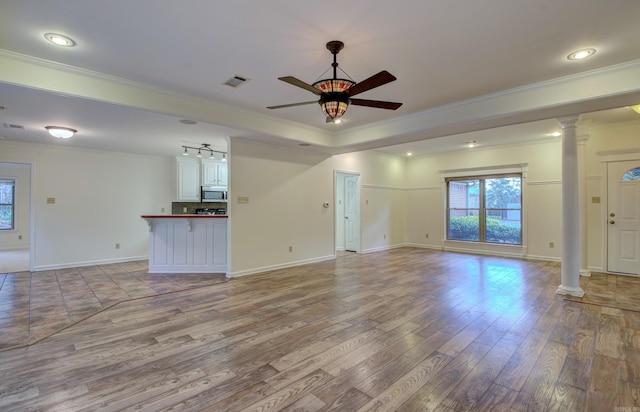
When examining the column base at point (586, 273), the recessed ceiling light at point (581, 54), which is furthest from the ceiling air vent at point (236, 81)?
the column base at point (586, 273)

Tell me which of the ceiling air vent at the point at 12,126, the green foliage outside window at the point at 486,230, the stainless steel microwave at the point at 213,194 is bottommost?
the green foliage outside window at the point at 486,230

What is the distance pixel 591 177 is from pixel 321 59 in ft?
19.5

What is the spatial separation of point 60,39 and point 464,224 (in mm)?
8767

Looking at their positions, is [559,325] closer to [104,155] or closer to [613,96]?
[613,96]

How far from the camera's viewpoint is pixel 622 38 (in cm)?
272

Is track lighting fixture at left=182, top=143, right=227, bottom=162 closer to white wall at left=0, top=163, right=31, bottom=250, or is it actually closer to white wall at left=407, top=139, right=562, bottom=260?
white wall at left=407, top=139, right=562, bottom=260

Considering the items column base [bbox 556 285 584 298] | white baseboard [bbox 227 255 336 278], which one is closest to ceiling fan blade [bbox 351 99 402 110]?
column base [bbox 556 285 584 298]

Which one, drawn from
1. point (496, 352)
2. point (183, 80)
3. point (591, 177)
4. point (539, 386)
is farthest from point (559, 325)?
point (183, 80)

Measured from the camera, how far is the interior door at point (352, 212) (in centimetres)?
796

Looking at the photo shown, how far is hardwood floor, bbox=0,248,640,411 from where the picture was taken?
78.4 inches

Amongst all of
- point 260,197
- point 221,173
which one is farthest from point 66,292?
point 221,173

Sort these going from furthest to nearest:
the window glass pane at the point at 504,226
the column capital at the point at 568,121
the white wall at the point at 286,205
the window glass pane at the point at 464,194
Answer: the window glass pane at the point at 464,194, the window glass pane at the point at 504,226, the white wall at the point at 286,205, the column capital at the point at 568,121

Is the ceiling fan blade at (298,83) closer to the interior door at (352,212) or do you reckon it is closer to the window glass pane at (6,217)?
the interior door at (352,212)

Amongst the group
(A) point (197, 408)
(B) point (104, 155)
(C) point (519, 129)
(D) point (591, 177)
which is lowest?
(A) point (197, 408)
